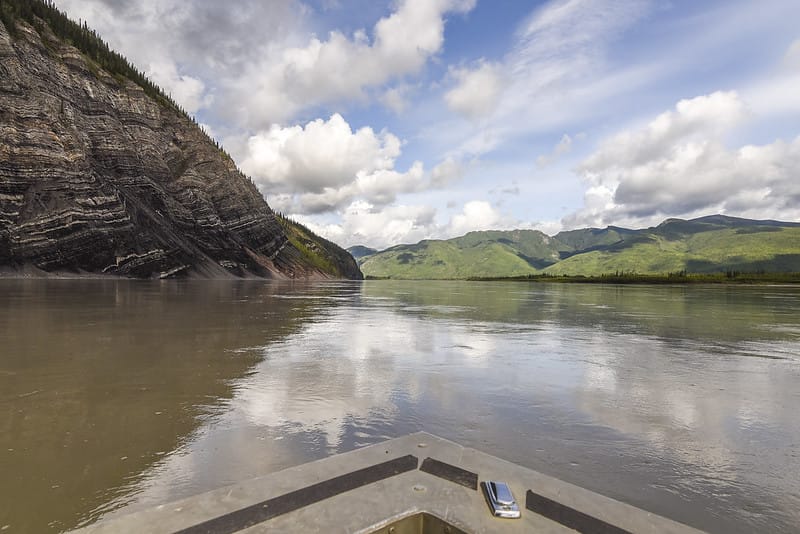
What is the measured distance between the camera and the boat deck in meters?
3.25

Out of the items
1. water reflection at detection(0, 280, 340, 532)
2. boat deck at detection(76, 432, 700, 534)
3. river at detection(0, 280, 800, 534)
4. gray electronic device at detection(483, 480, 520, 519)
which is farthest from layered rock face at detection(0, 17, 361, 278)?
gray electronic device at detection(483, 480, 520, 519)

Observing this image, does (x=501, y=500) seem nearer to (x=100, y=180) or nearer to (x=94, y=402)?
(x=94, y=402)

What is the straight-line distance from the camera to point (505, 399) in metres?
8.30

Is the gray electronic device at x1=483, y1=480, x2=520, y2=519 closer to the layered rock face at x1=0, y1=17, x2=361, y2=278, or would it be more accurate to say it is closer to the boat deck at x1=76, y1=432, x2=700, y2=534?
the boat deck at x1=76, y1=432, x2=700, y2=534

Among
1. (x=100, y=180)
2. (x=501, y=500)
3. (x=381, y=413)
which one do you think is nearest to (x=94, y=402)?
(x=381, y=413)

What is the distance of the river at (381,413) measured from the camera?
471 cm

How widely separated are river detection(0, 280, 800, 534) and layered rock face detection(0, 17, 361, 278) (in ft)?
227

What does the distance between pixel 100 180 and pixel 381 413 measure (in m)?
89.0

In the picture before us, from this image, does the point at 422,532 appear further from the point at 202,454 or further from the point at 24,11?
the point at 24,11

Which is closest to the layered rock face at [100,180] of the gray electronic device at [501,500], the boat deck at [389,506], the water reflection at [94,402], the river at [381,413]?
the water reflection at [94,402]

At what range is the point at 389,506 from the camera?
3.54 meters

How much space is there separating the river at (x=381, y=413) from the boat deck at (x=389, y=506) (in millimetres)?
1098

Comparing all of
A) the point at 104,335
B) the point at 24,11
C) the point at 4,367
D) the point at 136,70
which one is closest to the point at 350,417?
the point at 4,367

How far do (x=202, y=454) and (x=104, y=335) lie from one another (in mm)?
Result: 12035
